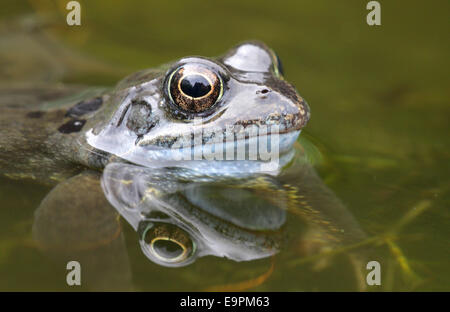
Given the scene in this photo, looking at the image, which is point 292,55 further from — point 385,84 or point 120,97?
point 120,97

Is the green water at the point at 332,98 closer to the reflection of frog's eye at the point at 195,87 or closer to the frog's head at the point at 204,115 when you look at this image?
the frog's head at the point at 204,115

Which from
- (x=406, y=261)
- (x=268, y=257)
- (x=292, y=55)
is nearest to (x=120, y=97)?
(x=268, y=257)

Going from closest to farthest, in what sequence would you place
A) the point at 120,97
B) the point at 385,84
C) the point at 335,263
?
1. the point at 335,263
2. the point at 120,97
3. the point at 385,84

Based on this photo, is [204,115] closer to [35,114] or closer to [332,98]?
[35,114]

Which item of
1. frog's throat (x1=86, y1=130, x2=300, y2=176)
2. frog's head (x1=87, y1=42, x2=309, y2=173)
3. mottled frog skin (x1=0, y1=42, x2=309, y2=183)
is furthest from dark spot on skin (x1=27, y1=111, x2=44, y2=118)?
frog's head (x1=87, y1=42, x2=309, y2=173)

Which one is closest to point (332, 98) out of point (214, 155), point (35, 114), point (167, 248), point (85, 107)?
point (214, 155)
